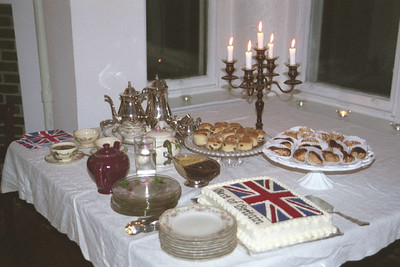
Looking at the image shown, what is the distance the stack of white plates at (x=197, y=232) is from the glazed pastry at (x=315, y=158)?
418 millimetres

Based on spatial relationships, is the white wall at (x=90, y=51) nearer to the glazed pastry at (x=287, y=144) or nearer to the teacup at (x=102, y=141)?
the teacup at (x=102, y=141)

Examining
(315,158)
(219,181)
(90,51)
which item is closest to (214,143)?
(219,181)

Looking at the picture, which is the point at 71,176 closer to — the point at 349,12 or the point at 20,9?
the point at 20,9

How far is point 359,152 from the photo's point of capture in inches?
63.6

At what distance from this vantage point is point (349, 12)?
9.52 ft

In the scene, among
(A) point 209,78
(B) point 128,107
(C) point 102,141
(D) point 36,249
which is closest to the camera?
(C) point 102,141

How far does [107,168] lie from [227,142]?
0.45 meters

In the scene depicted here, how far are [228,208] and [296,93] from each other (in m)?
1.97

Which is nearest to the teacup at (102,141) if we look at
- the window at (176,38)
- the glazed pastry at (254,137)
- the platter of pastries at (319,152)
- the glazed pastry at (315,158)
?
the glazed pastry at (254,137)

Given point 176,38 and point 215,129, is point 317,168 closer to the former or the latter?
point 215,129

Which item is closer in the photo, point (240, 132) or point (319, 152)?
point (319, 152)

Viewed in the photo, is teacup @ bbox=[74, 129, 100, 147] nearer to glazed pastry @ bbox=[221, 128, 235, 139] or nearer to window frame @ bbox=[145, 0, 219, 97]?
glazed pastry @ bbox=[221, 128, 235, 139]

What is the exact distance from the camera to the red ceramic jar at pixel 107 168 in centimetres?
153

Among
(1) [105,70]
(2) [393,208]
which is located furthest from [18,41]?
(2) [393,208]
